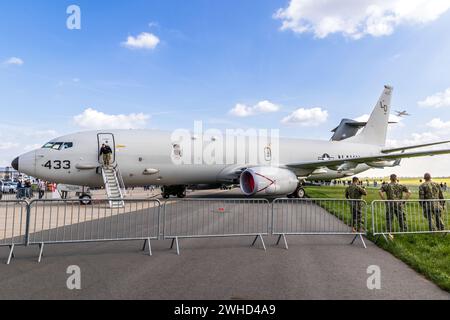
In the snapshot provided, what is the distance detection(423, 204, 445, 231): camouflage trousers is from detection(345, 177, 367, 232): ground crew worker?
155cm

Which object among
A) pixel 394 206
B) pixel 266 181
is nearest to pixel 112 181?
pixel 266 181

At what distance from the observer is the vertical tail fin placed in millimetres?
26047

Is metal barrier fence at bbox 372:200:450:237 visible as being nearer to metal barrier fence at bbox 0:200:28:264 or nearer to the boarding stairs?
metal barrier fence at bbox 0:200:28:264

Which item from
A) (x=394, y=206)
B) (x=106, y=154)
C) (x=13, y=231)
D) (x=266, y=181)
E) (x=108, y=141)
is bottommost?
(x=13, y=231)

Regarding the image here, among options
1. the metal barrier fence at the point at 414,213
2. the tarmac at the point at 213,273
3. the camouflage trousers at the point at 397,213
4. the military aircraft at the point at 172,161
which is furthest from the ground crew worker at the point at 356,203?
the military aircraft at the point at 172,161

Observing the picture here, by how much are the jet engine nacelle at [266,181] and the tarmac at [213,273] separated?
838 centimetres

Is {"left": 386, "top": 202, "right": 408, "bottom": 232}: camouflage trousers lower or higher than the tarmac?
higher

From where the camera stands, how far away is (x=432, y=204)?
334 inches

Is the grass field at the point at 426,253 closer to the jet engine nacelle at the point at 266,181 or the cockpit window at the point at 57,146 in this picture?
the jet engine nacelle at the point at 266,181

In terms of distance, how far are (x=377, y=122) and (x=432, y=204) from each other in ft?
64.6
